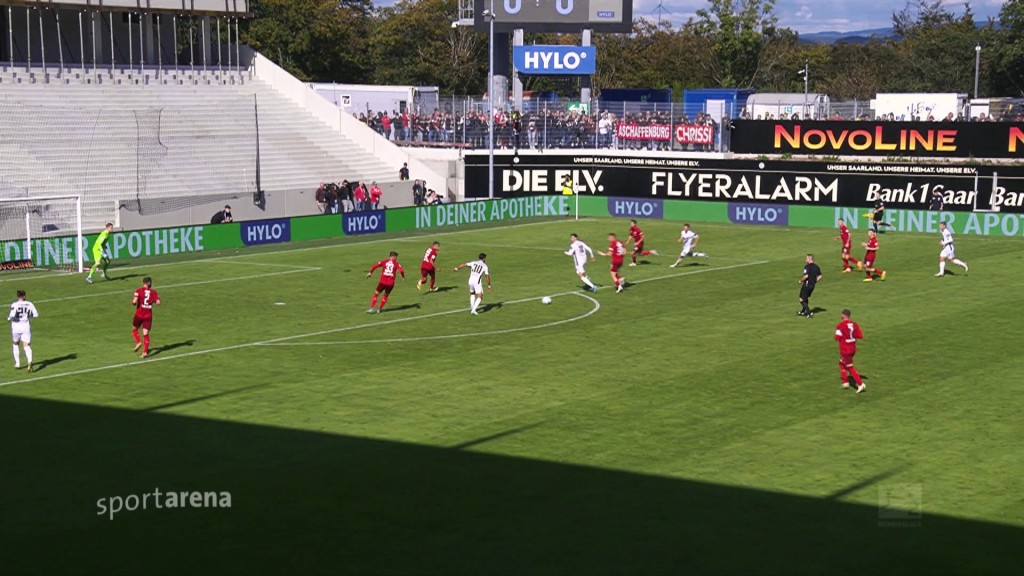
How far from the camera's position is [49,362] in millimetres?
27969

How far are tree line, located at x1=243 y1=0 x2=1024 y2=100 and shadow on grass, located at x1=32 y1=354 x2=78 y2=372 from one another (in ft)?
243

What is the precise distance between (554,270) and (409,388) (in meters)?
19.3

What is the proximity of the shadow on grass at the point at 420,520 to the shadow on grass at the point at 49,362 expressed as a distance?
6.12 meters

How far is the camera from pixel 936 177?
6150 centimetres

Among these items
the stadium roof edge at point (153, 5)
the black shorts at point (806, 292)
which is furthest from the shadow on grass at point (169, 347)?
the stadium roof edge at point (153, 5)

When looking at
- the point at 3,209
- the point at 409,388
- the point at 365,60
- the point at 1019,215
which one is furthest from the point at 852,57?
the point at 409,388

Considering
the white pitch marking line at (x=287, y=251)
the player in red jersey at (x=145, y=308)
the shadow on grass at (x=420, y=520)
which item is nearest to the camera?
the shadow on grass at (x=420, y=520)

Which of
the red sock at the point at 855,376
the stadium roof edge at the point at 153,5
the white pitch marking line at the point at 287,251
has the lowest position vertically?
the white pitch marking line at the point at 287,251

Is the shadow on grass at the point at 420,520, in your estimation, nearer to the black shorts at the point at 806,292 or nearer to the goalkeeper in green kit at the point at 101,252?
the black shorts at the point at 806,292

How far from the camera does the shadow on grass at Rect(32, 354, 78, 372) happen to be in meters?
27.3

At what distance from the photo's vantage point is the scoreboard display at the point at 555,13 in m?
75.3

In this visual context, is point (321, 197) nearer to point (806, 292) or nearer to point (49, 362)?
point (806, 292)

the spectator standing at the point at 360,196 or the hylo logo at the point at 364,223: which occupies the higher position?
the spectator standing at the point at 360,196

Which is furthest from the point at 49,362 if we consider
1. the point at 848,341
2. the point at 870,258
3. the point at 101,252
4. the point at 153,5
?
the point at 153,5
